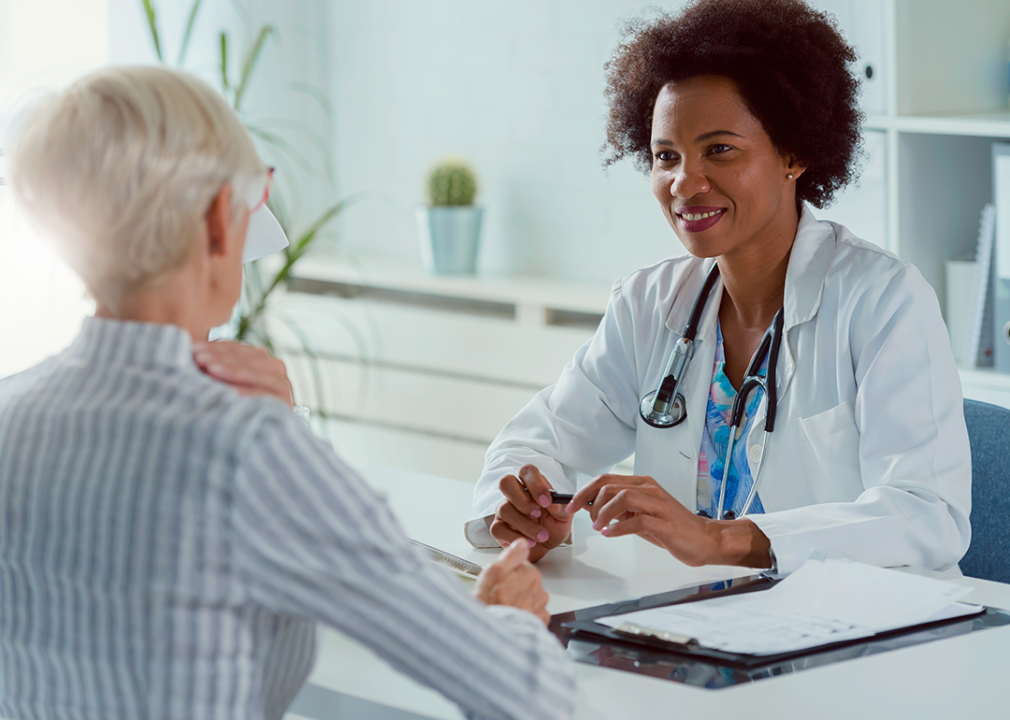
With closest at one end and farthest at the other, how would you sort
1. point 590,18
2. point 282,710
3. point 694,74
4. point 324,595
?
1. point 324,595
2. point 282,710
3. point 694,74
4. point 590,18

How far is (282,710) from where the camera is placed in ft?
3.37

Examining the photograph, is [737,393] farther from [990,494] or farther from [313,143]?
[313,143]

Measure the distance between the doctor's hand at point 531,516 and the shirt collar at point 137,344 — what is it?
75 cm

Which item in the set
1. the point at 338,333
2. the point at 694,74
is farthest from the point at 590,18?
the point at 694,74

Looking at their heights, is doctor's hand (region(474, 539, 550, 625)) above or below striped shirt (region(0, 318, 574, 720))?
below

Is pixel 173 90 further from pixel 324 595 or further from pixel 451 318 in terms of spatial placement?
pixel 451 318

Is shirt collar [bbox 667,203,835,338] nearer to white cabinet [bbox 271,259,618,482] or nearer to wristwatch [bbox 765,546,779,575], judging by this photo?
wristwatch [bbox 765,546,779,575]

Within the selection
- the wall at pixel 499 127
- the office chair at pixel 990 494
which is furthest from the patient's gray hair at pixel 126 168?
the wall at pixel 499 127

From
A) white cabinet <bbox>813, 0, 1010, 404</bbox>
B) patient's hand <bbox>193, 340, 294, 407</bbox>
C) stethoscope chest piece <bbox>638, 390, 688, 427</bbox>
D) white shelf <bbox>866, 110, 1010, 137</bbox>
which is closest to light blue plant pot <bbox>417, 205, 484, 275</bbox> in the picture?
white cabinet <bbox>813, 0, 1010, 404</bbox>

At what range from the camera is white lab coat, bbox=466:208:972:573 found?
1.57 meters

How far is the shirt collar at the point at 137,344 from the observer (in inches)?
36.3

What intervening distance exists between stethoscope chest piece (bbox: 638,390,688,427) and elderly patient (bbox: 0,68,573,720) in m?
0.98

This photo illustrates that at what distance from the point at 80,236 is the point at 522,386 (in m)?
2.62

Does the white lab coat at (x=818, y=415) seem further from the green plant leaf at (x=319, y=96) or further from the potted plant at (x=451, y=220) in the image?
the green plant leaf at (x=319, y=96)
